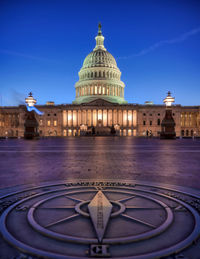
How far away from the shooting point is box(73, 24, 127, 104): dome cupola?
10400 cm

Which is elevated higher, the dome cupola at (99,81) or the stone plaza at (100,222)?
the dome cupola at (99,81)

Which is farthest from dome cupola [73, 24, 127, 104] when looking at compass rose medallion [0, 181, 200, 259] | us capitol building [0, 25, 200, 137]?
compass rose medallion [0, 181, 200, 259]

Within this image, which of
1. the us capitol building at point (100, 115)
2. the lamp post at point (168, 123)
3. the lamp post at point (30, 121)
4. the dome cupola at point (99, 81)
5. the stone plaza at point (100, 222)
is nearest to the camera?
the stone plaza at point (100, 222)

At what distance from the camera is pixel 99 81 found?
104 metres

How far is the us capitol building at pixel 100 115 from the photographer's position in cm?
9269

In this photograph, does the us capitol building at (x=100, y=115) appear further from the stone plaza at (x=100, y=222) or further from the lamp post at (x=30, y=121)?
the stone plaza at (x=100, y=222)

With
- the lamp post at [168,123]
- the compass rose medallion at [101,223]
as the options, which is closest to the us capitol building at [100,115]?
the lamp post at [168,123]

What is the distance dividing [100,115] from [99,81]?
906 inches

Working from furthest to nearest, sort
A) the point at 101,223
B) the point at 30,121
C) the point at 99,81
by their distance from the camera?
the point at 99,81 < the point at 30,121 < the point at 101,223

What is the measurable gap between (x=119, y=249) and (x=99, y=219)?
0.67 meters

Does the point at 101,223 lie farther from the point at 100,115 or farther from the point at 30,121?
the point at 100,115

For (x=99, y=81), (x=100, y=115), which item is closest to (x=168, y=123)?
(x=100, y=115)

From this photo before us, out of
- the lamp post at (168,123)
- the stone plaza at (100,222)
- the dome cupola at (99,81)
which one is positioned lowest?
the stone plaza at (100,222)

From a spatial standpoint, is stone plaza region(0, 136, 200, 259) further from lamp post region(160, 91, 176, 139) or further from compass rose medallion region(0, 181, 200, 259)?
lamp post region(160, 91, 176, 139)
